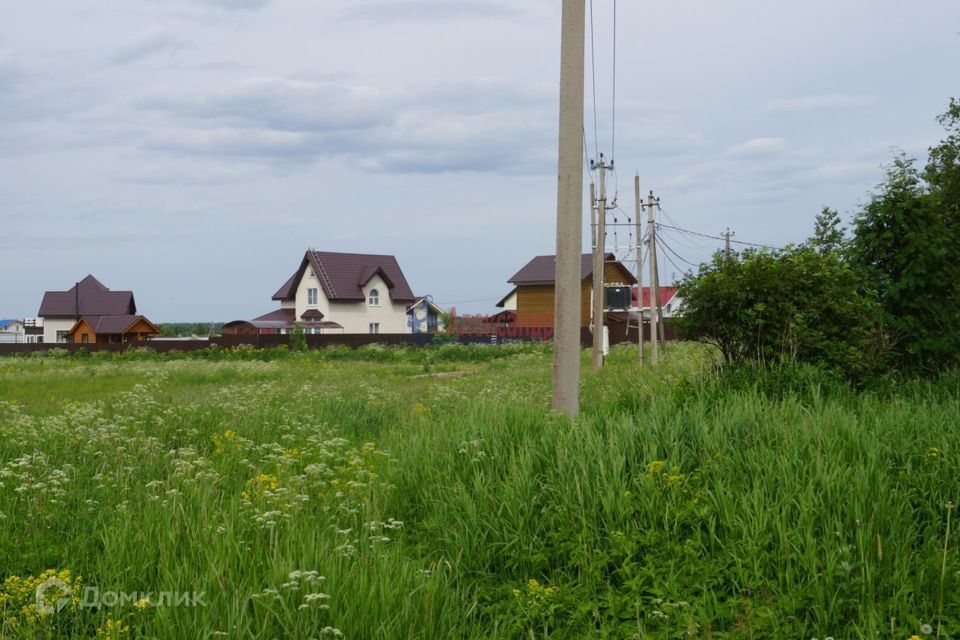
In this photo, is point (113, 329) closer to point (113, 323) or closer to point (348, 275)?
point (113, 323)

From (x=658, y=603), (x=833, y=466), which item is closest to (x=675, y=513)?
(x=658, y=603)

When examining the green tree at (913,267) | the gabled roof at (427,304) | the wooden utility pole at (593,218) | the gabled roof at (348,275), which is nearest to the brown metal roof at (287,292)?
the gabled roof at (348,275)

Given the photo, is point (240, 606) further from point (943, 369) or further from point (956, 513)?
point (943, 369)

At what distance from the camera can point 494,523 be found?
5.51 metres

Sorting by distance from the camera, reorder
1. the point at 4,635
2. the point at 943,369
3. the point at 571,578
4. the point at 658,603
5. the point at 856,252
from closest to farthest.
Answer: the point at 4,635, the point at 658,603, the point at 571,578, the point at 943,369, the point at 856,252

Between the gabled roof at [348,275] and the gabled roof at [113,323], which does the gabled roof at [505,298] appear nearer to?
the gabled roof at [348,275]

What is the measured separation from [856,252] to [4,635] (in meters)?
13.4

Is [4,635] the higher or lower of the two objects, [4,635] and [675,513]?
the lower

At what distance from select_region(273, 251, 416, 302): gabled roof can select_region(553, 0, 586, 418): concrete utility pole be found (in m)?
51.1

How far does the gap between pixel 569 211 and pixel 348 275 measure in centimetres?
5360

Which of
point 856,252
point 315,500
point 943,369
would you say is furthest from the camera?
point 856,252

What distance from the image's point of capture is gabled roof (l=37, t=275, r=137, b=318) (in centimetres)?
7256

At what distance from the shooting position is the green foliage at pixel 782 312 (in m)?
10.3

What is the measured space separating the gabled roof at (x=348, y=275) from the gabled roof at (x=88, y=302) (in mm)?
19997
